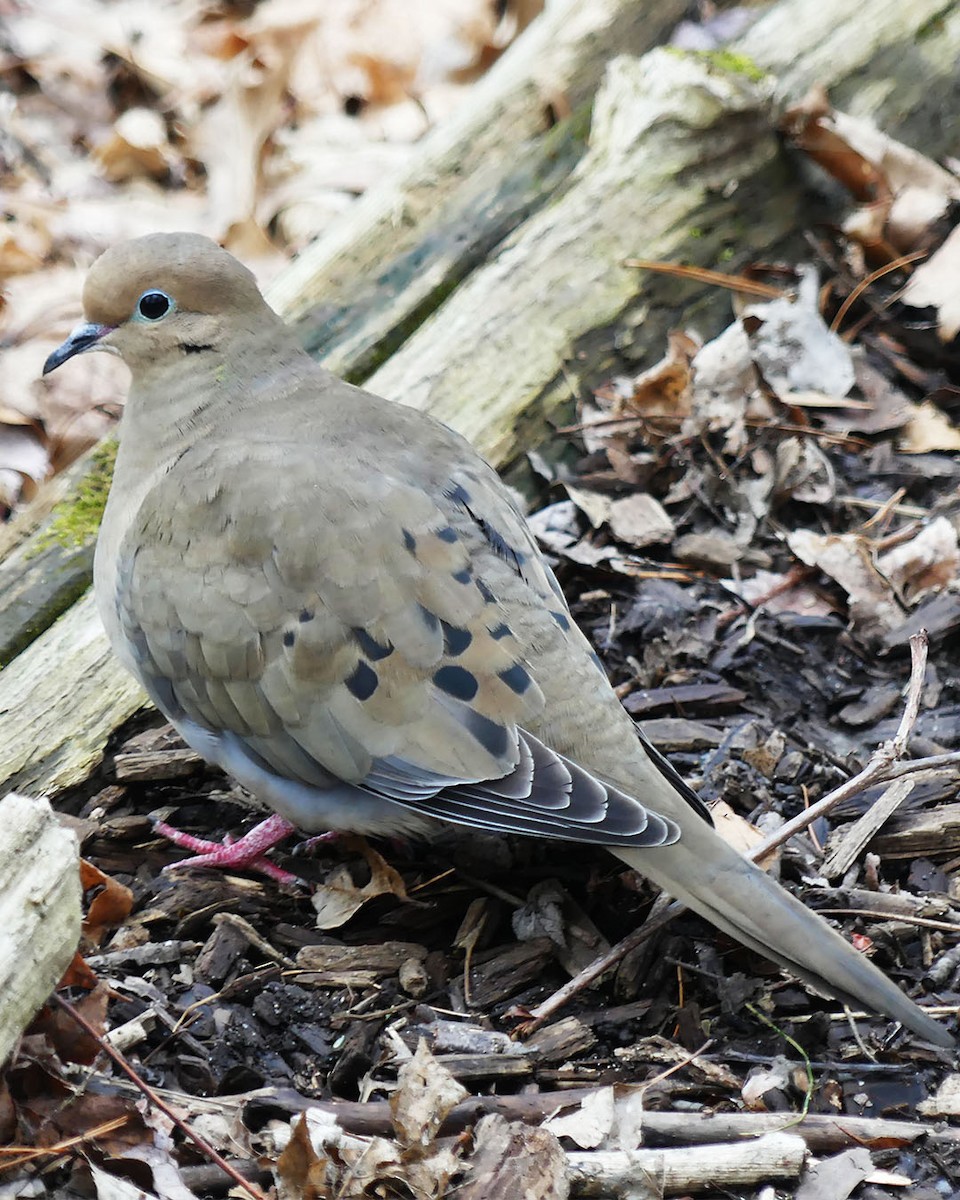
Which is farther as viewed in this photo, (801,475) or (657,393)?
(657,393)

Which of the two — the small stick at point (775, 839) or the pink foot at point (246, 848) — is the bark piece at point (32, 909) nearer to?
the pink foot at point (246, 848)

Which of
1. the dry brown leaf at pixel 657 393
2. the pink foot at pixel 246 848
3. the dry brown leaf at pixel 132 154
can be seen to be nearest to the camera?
the pink foot at pixel 246 848

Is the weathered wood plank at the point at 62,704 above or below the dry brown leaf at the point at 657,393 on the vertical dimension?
above

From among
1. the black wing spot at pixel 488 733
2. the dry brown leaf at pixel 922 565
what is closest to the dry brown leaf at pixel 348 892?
the black wing spot at pixel 488 733

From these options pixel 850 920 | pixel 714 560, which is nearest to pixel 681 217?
pixel 714 560

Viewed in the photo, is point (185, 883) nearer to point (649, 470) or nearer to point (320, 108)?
point (649, 470)

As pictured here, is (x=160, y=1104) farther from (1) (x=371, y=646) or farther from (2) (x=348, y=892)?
(1) (x=371, y=646)

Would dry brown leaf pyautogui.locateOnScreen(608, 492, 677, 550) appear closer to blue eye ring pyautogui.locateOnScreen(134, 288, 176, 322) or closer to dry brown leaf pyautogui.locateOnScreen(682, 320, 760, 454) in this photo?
dry brown leaf pyautogui.locateOnScreen(682, 320, 760, 454)

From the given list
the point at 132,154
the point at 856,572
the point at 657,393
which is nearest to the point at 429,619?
the point at 856,572
